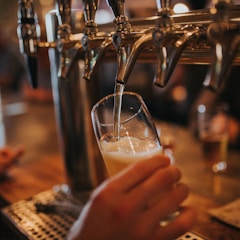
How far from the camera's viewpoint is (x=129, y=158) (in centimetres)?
59

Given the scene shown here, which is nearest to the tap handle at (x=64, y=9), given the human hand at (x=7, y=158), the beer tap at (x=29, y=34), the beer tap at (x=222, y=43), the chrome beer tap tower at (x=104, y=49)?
the chrome beer tap tower at (x=104, y=49)

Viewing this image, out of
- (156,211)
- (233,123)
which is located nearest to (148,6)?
(233,123)

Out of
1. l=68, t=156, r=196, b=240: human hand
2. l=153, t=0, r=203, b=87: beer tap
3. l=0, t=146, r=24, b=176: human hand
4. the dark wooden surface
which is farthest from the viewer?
l=0, t=146, r=24, b=176: human hand

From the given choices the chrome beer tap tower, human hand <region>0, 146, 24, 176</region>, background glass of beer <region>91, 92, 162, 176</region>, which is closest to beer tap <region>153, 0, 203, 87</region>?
the chrome beer tap tower

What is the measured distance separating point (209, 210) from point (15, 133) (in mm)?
1426

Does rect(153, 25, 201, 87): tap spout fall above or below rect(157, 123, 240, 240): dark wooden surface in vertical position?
above

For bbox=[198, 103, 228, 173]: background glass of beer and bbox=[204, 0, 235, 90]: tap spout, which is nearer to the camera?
bbox=[204, 0, 235, 90]: tap spout

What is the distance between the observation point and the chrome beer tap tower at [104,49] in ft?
1.57

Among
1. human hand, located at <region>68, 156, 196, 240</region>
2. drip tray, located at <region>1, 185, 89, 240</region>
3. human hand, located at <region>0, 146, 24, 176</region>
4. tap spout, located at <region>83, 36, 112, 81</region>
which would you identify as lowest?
drip tray, located at <region>1, 185, 89, 240</region>

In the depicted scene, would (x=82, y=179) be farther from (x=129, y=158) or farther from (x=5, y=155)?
(x=129, y=158)

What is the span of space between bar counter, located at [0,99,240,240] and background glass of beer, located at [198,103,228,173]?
0.03 meters

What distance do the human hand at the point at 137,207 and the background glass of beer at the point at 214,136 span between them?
2.40 feet

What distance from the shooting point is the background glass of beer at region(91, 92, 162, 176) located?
0.60 m

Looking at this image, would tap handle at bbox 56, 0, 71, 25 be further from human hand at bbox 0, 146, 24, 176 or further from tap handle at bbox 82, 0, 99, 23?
human hand at bbox 0, 146, 24, 176
